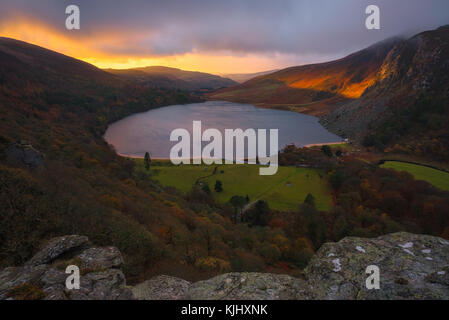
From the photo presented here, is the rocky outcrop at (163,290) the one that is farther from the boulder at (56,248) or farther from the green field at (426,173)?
the green field at (426,173)

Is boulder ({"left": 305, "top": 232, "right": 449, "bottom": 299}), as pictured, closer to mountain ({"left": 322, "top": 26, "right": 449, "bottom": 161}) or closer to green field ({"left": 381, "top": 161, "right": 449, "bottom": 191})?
green field ({"left": 381, "top": 161, "right": 449, "bottom": 191})

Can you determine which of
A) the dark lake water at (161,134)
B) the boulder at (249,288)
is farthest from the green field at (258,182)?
the boulder at (249,288)

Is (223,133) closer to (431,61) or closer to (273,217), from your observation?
(273,217)

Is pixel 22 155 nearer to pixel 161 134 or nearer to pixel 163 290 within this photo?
pixel 163 290

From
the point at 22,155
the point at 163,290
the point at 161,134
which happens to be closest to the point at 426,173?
the point at 163,290

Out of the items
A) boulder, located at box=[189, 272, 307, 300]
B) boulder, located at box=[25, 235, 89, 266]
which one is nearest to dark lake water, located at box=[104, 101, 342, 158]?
boulder, located at box=[25, 235, 89, 266]

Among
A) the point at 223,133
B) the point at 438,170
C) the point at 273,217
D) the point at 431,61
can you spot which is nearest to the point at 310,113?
the point at 431,61
